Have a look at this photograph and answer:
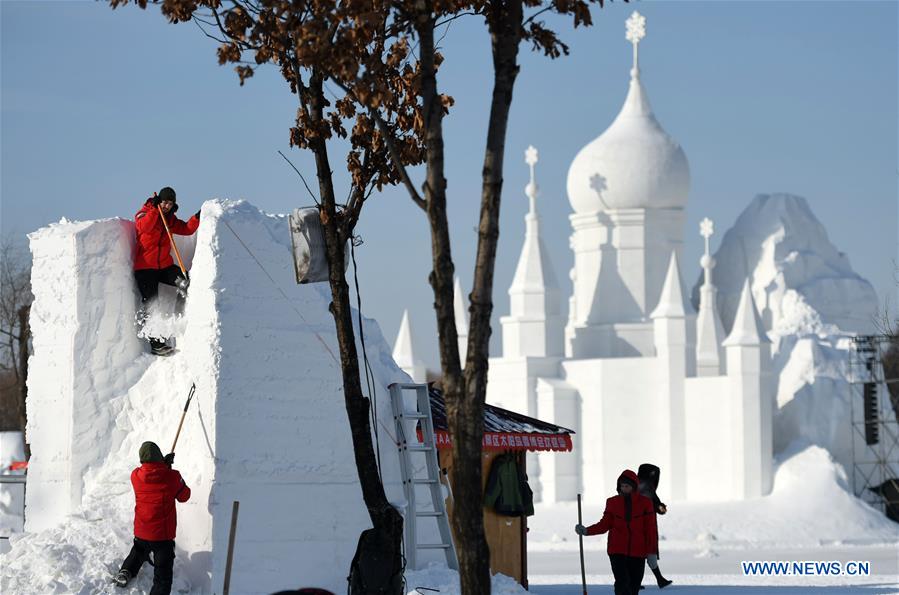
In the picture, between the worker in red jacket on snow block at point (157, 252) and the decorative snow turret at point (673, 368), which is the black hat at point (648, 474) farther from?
the decorative snow turret at point (673, 368)

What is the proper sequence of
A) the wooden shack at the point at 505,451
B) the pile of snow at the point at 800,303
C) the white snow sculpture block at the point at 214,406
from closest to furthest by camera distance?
the white snow sculpture block at the point at 214,406, the wooden shack at the point at 505,451, the pile of snow at the point at 800,303

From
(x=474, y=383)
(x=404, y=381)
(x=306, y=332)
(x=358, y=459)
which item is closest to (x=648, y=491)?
(x=404, y=381)

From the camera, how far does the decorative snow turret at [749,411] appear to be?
34.8 metres

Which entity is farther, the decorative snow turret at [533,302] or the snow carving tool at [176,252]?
the decorative snow turret at [533,302]

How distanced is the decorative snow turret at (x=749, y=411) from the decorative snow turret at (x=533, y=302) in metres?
4.74

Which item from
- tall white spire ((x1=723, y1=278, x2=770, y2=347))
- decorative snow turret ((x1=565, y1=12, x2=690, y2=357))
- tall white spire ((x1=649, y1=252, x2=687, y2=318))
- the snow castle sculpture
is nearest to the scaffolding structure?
tall white spire ((x1=723, y1=278, x2=770, y2=347))

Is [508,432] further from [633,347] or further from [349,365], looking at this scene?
[633,347]

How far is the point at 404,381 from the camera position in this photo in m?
14.6

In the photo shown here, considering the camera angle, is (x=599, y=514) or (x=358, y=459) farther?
(x=599, y=514)

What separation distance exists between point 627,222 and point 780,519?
362 inches

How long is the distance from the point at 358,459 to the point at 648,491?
5444 mm

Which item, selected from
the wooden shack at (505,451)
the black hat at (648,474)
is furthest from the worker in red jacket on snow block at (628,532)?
the wooden shack at (505,451)

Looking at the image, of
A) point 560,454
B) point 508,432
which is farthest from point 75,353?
point 560,454

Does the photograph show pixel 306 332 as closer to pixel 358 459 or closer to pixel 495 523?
pixel 358 459
